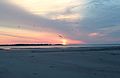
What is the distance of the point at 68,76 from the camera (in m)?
15.7

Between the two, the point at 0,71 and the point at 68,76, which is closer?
the point at 68,76

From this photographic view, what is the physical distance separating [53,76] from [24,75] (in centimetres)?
154

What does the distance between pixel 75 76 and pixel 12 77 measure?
319 cm

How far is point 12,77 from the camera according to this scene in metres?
15.2

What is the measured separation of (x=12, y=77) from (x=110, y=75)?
203 inches

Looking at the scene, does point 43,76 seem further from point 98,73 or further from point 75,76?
point 98,73

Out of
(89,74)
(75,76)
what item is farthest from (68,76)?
(89,74)

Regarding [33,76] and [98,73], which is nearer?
[33,76]

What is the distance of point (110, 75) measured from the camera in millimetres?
16344

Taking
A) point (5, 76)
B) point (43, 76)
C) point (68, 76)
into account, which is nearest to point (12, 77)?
point (5, 76)

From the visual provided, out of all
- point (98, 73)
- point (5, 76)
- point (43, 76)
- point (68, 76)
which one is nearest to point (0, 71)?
point (5, 76)

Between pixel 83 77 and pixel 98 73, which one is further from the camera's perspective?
pixel 98 73

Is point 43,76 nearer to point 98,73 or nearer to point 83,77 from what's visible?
point 83,77

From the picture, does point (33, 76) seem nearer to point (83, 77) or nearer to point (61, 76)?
point (61, 76)
